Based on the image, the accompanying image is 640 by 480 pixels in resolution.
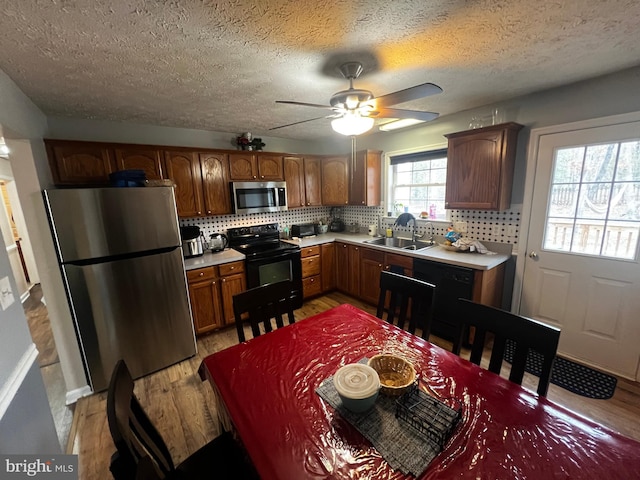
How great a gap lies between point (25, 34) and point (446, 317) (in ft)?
11.6

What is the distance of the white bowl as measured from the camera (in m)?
1.00

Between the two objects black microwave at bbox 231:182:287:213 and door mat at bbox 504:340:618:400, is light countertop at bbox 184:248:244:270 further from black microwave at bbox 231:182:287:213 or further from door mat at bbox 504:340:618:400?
door mat at bbox 504:340:618:400

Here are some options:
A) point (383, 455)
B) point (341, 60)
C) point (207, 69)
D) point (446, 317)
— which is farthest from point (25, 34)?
point (446, 317)

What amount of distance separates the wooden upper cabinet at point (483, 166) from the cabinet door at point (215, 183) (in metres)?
2.50

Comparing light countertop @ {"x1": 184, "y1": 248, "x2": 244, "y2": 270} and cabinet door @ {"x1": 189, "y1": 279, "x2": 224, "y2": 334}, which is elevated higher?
light countertop @ {"x1": 184, "y1": 248, "x2": 244, "y2": 270}

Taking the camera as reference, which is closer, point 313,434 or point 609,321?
point 313,434

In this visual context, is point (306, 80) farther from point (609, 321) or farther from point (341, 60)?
point (609, 321)

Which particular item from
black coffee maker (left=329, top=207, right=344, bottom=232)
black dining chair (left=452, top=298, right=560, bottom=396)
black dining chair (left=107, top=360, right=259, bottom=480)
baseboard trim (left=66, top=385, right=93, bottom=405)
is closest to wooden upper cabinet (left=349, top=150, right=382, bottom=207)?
black coffee maker (left=329, top=207, right=344, bottom=232)

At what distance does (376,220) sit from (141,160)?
2997 mm

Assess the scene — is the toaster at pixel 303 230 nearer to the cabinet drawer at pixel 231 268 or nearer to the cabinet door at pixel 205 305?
the cabinet drawer at pixel 231 268

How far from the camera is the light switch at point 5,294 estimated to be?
43.4 inches

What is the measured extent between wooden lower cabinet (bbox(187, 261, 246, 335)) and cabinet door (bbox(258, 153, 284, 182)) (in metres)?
1.18

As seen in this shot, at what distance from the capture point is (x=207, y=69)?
1.72 m

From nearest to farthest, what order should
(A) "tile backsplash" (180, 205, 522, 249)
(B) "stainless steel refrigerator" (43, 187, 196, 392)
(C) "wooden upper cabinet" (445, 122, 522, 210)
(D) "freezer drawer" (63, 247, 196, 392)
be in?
(B) "stainless steel refrigerator" (43, 187, 196, 392) → (D) "freezer drawer" (63, 247, 196, 392) → (C) "wooden upper cabinet" (445, 122, 522, 210) → (A) "tile backsplash" (180, 205, 522, 249)
